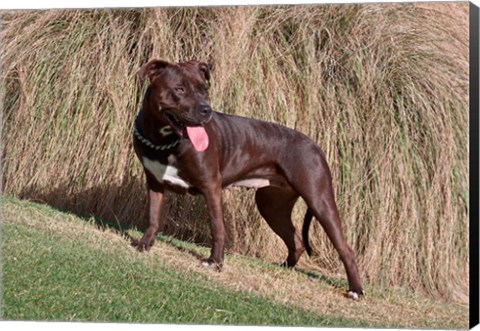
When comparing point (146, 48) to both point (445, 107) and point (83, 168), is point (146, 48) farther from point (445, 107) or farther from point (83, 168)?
point (445, 107)

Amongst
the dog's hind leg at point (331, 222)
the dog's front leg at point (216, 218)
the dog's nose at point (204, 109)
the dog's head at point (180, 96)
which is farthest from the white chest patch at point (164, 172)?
the dog's hind leg at point (331, 222)

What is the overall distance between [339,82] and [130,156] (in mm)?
1869

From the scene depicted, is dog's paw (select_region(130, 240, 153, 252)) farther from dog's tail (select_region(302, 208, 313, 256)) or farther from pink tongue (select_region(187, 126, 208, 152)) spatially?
dog's tail (select_region(302, 208, 313, 256))

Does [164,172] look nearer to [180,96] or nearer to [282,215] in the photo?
[180,96]

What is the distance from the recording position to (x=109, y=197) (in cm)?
772

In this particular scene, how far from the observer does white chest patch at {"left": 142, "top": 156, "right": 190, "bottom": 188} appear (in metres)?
5.86

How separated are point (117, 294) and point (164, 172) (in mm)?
857

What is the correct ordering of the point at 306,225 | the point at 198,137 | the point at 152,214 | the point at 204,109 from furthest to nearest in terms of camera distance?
the point at 306,225 → the point at 152,214 → the point at 198,137 → the point at 204,109

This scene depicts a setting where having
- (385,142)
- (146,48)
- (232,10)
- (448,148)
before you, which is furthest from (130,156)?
(448,148)

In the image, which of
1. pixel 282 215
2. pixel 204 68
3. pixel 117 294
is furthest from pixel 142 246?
pixel 204 68

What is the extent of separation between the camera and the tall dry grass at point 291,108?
715 cm

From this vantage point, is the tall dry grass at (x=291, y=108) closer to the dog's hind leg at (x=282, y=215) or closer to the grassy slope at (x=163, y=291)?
the dog's hind leg at (x=282, y=215)

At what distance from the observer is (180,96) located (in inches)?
222

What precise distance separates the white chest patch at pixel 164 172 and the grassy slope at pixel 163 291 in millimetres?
550
